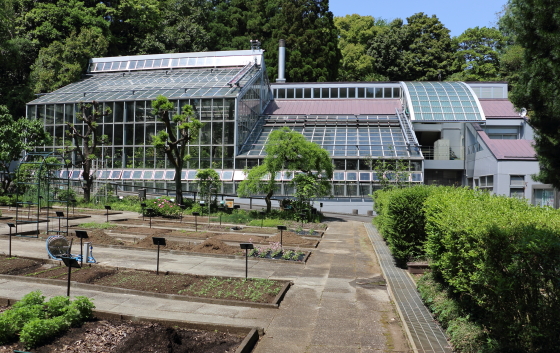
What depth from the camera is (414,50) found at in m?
60.1

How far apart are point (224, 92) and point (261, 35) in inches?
1131

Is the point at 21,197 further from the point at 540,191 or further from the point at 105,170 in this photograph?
the point at 540,191

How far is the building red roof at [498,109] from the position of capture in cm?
3990

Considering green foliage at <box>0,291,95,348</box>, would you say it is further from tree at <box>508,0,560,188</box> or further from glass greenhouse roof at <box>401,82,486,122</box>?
glass greenhouse roof at <box>401,82,486,122</box>

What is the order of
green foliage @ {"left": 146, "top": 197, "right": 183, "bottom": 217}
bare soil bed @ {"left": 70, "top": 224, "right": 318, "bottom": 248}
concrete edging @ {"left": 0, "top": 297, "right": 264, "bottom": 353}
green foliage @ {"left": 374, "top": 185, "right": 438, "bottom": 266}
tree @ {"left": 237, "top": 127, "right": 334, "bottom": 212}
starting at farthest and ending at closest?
green foliage @ {"left": 146, "top": 197, "right": 183, "bottom": 217}, tree @ {"left": 237, "top": 127, "right": 334, "bottom": 212}, bare soil bed @ {"left": 70, "top": 224, "right": 318, "bottom": 248}, green foliage @ {"left": 374, "top": 185, "right": 438, "bottom": 266}, concrete edging @ {"left": 0, "top": 297, "right": 264, "bottom": 353}

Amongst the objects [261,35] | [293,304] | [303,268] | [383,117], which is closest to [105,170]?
[383,117]

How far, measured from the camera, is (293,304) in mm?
8992

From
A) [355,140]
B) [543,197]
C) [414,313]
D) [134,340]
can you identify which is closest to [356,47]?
[355,140]

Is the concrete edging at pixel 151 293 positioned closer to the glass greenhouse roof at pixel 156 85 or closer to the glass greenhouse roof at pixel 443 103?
the glass greenhouse roof at pixel 156 85

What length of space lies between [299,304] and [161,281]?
3336 mm

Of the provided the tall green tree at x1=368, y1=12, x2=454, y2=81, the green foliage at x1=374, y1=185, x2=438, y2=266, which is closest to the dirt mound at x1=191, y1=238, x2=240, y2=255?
the green foliage at x1=374, y1=185, x2=438, y2=266

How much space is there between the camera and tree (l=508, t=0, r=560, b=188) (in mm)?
10453

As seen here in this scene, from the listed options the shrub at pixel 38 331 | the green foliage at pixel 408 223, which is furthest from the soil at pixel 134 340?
the green foliage at pixel 408 223

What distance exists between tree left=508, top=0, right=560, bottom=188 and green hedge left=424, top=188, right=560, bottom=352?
225 inches
